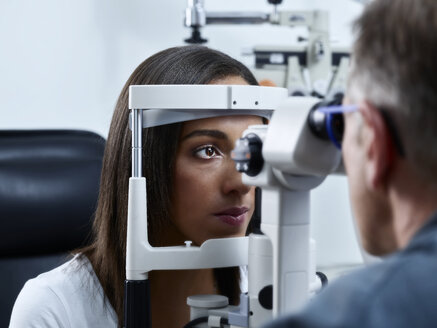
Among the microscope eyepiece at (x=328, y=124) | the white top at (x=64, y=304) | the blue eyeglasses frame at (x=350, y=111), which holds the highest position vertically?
the blue eyeglasses frame at (x=350, y=111)

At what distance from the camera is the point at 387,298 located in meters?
0.51

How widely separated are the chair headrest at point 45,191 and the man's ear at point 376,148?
3.56 ft

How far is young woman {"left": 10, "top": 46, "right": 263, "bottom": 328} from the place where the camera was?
1061mm

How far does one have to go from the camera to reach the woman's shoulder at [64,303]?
1183 millimetres

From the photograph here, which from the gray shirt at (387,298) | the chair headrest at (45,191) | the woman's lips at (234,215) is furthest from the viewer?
the chair headrest at (45,191)

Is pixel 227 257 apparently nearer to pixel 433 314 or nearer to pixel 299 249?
pixel 299 249

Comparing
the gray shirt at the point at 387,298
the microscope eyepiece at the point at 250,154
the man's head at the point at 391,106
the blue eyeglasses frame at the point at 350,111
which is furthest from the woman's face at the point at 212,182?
the gray shirt at the point at 387,298

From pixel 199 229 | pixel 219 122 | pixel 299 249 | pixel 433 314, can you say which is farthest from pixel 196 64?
pixel 433 314

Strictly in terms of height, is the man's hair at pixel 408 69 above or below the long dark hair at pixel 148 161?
above

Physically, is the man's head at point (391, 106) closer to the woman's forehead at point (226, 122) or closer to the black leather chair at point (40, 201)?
the woman's forehead at point (226, 122)

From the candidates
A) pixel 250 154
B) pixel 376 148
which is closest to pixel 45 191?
pixel 250 154

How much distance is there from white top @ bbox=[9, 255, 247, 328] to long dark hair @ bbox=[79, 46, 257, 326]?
20 millimetres

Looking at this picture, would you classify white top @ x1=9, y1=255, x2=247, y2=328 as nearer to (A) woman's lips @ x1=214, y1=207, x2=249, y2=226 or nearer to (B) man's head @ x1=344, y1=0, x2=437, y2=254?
(A) woman's lips @ x1=214, y1=207, x2=249, y2=226

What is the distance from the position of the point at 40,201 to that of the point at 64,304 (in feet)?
1.43
